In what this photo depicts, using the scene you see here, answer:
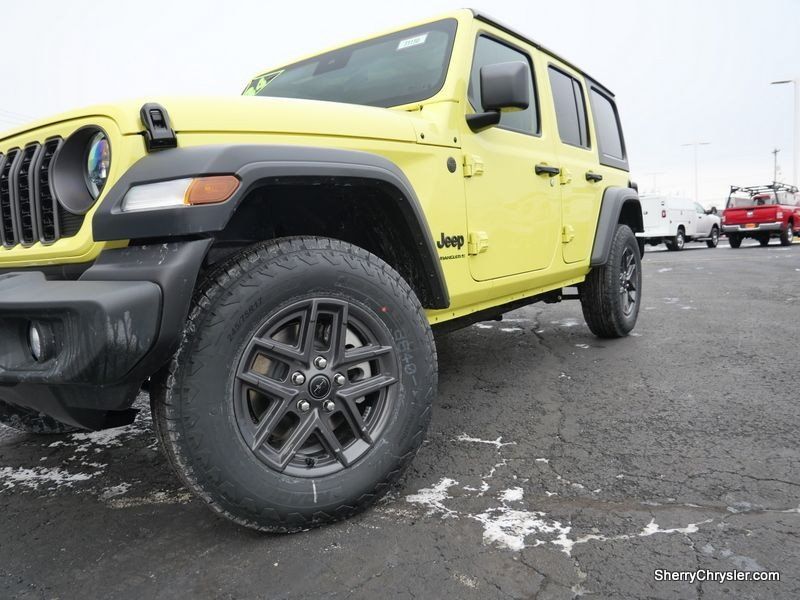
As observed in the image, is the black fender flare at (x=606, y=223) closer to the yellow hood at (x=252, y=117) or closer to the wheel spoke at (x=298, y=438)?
the yellow hood at (x=252, y=117)

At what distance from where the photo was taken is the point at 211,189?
1.62 metres

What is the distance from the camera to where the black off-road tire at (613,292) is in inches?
170

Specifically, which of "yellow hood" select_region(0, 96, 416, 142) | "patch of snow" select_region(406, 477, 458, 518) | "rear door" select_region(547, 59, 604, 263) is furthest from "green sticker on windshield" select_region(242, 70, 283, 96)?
"patch of snow" select_region(406, 477, 458, 518)

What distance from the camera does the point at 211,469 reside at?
1.62 meters

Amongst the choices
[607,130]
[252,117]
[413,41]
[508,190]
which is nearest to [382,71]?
[413,41]

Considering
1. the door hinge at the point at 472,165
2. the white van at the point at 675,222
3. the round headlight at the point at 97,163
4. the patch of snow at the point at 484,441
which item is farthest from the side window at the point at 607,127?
the white van at the point at 675,222

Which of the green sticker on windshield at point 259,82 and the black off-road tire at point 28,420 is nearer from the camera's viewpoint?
the black off-road tire at point 28,420

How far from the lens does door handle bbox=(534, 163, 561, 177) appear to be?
3188mm

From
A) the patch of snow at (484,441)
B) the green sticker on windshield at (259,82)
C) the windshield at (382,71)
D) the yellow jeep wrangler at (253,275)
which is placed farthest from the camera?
the green sticker on windshield at (259,82)

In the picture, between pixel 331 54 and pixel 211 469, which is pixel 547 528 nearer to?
pixel 211 469

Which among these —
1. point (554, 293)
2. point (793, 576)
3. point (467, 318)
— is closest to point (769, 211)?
point (554, 293)

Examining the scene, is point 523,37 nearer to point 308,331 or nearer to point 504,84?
point 504,84

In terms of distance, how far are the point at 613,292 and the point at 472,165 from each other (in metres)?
2.22

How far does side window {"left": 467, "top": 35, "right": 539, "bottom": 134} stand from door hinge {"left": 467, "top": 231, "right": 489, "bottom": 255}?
0.61m
